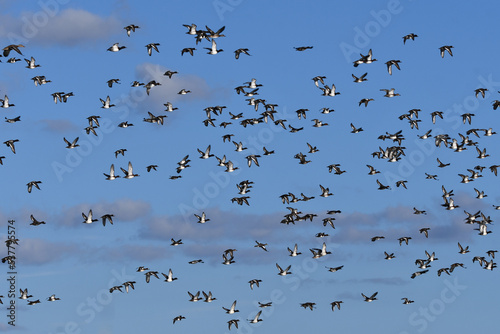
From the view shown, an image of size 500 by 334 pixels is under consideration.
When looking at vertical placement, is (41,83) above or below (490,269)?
above

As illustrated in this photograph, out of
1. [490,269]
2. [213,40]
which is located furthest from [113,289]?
[490,269]

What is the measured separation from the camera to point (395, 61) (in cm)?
13900

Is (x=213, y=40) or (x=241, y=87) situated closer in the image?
(x=213, y=40)

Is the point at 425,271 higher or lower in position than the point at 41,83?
lower

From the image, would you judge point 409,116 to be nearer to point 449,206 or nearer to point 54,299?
A: point 449,206

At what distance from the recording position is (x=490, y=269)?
146m

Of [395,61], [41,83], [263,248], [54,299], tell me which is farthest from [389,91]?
[54,299]

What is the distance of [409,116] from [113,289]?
139 feet

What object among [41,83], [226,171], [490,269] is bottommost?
[490,269]

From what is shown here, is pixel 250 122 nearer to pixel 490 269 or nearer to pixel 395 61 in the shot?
pixel 395 61

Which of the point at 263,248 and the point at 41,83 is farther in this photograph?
the point at 263,248

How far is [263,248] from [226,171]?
33.8 feet

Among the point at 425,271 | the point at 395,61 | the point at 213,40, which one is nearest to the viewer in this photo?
the point at 213,40

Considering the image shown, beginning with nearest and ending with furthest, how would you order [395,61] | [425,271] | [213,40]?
[213,40] → [395,61] → [425,271]
